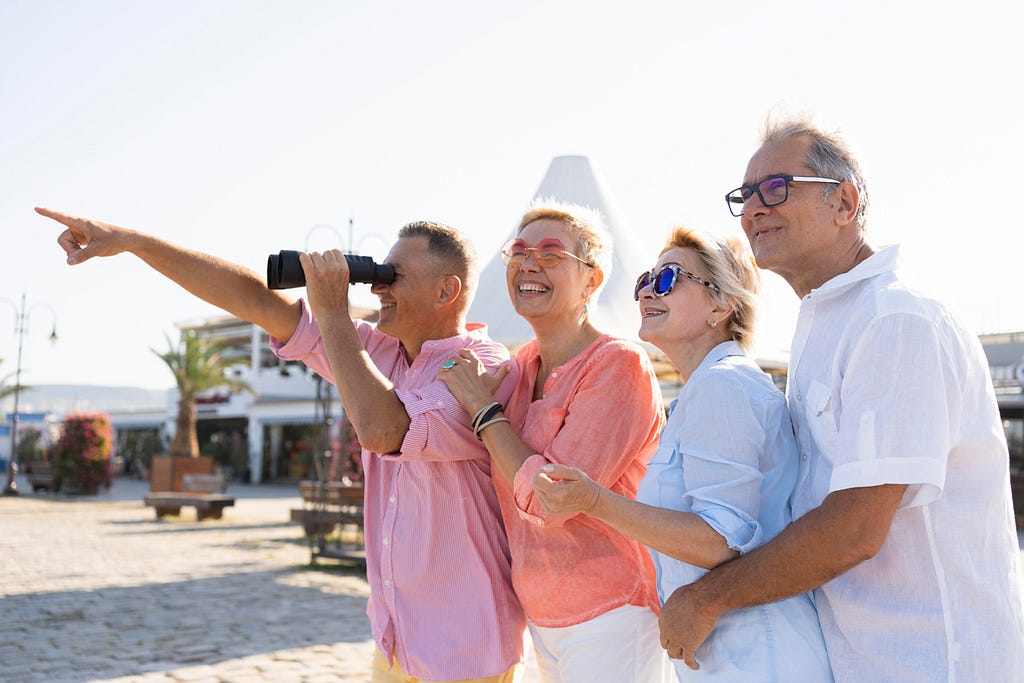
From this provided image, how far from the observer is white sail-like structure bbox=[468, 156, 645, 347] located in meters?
8.56

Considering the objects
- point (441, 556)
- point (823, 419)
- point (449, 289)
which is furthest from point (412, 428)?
point (823, 419)

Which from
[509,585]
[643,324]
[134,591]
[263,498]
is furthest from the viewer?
[263,498]

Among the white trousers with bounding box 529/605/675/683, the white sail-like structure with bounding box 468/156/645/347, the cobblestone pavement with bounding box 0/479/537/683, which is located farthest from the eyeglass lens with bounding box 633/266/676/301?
the white sail-like structure with bounding box 468/156/645/347

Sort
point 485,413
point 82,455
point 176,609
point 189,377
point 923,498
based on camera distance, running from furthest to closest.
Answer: point 189,377 → point 82,455 → point 176,609 → point 485,413 → point 923,498

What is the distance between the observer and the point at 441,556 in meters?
2.43

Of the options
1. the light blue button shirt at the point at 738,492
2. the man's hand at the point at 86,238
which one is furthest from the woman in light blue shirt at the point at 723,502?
the man's hand at the point at 86,238

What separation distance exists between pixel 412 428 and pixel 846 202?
1143 millimetres

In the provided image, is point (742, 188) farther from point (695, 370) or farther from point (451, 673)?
point (451, 673)

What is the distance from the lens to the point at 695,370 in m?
2.08

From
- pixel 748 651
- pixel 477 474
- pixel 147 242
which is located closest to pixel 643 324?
pixel 477 474

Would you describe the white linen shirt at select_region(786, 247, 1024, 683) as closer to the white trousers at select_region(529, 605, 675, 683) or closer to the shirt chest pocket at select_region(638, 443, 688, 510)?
the shirt chest pocket at select_region(638, 443, 688, 510)

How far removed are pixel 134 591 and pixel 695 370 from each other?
Answer: 9.16 metres

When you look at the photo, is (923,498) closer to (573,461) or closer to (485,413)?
(573,461)

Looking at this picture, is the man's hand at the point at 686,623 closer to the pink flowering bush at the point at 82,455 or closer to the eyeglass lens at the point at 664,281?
the eyeglass lens at the point at 664,281
